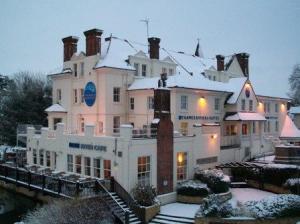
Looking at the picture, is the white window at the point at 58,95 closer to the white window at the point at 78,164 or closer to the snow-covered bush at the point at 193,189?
the white window at the point at 78,164

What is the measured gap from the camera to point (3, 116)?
57406 mm

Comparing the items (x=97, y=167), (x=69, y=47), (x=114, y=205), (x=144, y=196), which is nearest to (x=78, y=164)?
(x=97, y=167)

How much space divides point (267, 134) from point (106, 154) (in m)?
26.3

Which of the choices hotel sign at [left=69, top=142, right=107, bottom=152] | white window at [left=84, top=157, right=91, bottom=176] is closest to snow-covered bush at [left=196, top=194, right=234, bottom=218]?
hotel sign at [left=69, top=142, right=107, bottom=152]

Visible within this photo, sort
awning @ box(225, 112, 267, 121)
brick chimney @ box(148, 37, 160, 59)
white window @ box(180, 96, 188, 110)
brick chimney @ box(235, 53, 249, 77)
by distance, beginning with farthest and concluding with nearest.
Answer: brick chimney @ box(235, 53, 249, 77) < brick chimney @ box(148, 37, 160, 59) < awning @ box(225, 112, 267, 121) < white window @ box(180, 96, 188, 110)

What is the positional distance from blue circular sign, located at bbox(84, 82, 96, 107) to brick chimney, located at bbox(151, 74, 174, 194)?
10.3 m

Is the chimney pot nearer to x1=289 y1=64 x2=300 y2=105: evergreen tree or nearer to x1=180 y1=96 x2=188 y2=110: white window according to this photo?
x1=180 y1=96 x2=188 y2=110: white window

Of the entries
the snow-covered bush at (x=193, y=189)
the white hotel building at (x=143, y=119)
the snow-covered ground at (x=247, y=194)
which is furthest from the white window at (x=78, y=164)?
the snow-covered ground at (x=247, y=194)

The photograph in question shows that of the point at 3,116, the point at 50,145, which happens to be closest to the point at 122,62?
the point at 50,145

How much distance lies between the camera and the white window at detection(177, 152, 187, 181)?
102 feet

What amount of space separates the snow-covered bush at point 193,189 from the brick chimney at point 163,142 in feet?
2.75

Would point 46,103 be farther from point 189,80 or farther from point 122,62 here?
point 189,80

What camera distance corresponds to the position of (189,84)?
122 ft

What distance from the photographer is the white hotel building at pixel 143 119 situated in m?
29.1
